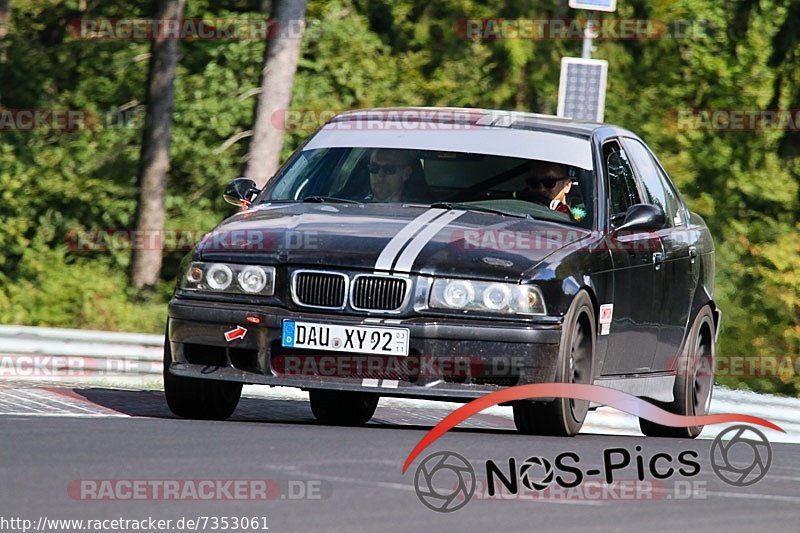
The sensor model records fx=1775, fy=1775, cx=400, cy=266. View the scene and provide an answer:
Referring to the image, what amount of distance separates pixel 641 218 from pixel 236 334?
235 centimetres

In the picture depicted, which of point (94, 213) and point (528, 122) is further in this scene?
point (94, 213)

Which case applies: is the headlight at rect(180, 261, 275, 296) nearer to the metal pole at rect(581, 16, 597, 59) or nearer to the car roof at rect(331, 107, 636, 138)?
the car roof at rect(331, 107, 636, 138)

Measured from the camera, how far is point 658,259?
9.95 metres

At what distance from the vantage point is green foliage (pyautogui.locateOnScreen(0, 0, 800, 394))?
28.4 metres

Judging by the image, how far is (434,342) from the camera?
8109 millimetres

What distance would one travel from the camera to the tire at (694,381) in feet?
34.6

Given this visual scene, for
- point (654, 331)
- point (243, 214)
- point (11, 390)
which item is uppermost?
point (243, 214)

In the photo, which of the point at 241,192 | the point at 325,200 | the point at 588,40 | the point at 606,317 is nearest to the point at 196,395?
the point at 325,200

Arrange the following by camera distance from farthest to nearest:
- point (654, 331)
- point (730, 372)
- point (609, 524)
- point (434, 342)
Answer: point (730, 372) → point (654, 331) → point (434, 342) → point (609, 524)

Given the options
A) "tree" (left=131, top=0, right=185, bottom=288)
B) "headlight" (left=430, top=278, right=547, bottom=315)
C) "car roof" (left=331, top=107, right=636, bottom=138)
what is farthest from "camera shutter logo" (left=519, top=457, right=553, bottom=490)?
"tree" (left=131, top=0, right=185, bottom=288)

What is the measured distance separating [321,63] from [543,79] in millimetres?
4049

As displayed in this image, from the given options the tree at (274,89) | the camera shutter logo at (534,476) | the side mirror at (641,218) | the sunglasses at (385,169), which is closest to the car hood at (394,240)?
the side mirror at (641,218)

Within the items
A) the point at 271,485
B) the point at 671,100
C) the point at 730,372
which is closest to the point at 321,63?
the point at 671,100

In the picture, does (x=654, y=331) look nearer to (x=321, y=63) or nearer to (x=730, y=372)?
(x=730, y=372)
